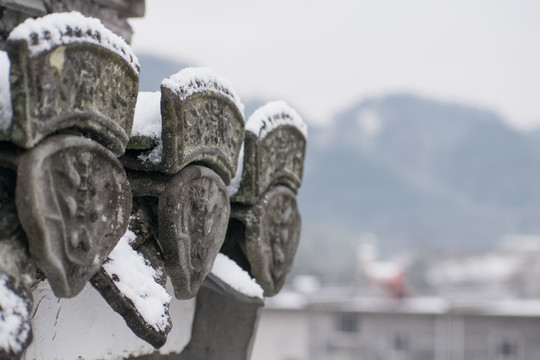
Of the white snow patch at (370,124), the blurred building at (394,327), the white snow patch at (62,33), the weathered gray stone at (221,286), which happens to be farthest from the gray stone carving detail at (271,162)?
the white snow patch at (370,124)

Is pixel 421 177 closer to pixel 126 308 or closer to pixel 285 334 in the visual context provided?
pixel 285 334

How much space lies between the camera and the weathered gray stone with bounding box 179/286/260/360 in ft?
8.05

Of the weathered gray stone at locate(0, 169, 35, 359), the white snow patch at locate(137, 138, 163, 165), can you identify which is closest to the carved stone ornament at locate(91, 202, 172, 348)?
the white snow patch at locate(137, 138, 163, 165)

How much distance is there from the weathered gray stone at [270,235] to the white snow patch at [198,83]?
338 millimetres

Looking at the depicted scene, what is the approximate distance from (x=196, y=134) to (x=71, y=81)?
0.43 m

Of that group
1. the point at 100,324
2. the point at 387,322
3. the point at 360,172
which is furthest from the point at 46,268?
the point at 360,172

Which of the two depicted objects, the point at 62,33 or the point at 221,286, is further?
the point at 221,286

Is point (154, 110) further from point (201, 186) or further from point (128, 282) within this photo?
point (128, 282)

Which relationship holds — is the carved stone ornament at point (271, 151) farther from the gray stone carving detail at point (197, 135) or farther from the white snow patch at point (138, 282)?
the white snow patch at point (138, 282)

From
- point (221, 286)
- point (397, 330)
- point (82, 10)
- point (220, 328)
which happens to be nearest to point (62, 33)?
point (221, 286)

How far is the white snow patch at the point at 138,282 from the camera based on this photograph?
1.47m

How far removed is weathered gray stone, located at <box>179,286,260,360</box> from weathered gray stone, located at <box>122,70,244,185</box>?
749mm

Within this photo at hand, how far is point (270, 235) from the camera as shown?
2145 millimetres

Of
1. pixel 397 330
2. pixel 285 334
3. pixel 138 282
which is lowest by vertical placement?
pixel 285 334
